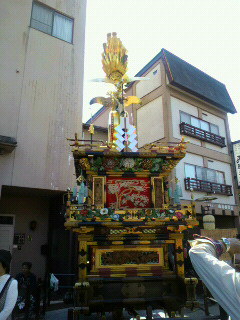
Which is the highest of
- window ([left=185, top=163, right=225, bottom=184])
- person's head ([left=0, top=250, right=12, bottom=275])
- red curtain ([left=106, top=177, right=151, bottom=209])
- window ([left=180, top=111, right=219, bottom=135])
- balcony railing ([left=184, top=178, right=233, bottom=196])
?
window ([left=180, top=111, right=219, bottom=135])

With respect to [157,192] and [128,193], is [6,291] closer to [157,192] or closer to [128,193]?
[128,193]

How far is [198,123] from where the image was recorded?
57.6 feet

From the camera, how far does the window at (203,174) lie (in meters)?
15.6

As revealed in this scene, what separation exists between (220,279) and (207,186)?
593 inches

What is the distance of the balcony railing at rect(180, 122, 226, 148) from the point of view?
15633 millimetres

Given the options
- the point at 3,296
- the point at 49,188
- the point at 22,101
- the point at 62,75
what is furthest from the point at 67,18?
the point at 3,296

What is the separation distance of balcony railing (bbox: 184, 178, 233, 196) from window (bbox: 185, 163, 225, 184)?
0.39 meters

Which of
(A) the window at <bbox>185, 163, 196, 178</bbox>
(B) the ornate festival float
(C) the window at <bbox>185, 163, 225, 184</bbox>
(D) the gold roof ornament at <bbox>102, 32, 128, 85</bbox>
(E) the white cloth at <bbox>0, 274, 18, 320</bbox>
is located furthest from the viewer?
(C) the window at <bbox>185, 163, 225, 184</bbox>

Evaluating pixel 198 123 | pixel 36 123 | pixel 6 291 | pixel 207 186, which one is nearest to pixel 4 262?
pixel 6 291

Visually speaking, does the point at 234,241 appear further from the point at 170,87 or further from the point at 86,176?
the point at 170,87

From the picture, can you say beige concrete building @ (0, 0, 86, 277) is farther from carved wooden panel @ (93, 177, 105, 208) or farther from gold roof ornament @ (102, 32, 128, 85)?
carved wooden panel @ (93, 177, 105, 208)

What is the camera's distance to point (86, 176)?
6.33 meters

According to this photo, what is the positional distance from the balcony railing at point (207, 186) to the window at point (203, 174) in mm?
388

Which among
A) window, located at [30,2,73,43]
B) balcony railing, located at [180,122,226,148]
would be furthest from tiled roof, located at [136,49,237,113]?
window, located at [30,2,73,43]
